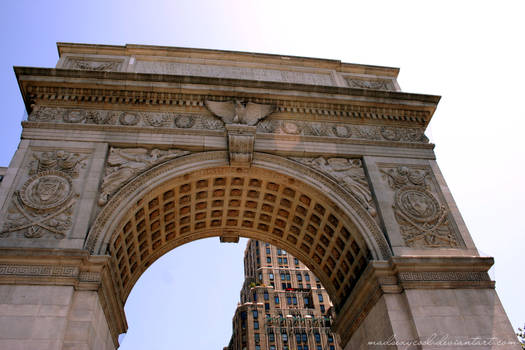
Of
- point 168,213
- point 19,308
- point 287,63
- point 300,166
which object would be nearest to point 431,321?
point 300,166

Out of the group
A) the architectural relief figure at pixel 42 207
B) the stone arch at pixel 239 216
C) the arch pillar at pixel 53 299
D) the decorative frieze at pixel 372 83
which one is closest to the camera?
the arch pillar at pixel 53 299

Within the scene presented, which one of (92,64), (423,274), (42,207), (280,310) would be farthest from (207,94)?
(280,310)

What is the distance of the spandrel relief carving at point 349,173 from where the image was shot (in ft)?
53.2

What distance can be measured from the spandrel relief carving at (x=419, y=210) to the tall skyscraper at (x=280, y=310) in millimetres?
54686

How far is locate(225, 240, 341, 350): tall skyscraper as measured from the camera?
7375 centimetres

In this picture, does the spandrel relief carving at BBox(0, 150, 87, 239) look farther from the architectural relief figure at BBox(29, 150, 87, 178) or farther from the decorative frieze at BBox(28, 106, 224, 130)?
the decorative frieze at BBox(28, 106, 224, 130)

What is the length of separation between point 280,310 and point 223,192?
213 ft

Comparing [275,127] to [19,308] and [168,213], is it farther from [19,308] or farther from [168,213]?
[19,308]

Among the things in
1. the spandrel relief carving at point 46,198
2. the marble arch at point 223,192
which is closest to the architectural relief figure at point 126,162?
the marble arch at point 223,192

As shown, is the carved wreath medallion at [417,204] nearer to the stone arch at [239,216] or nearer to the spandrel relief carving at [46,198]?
the stone arch at [239,216]

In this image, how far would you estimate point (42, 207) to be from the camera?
557 inches

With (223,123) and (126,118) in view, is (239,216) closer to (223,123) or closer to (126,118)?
(223,123)

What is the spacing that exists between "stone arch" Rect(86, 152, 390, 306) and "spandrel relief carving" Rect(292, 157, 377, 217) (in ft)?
1.16

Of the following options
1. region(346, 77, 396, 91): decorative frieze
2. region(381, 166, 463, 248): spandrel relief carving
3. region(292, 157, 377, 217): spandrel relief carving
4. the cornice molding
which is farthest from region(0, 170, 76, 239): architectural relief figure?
region(346, 77, 396, 91): decorative frieze
